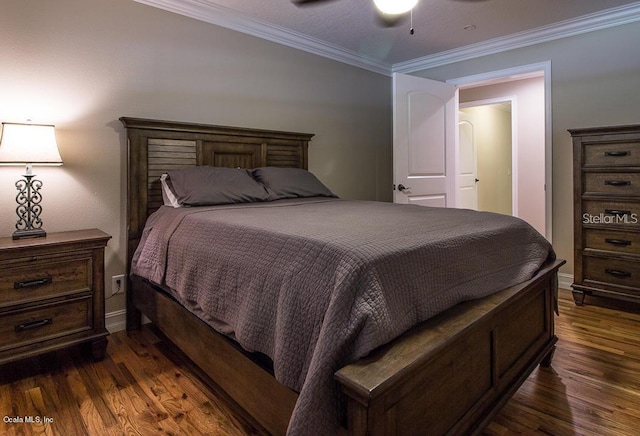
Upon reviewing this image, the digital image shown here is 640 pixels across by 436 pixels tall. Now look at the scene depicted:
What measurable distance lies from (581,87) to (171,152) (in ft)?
11.0

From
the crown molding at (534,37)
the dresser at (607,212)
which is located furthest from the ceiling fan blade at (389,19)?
the dresser at (607,212)

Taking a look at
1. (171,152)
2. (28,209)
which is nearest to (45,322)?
(28,209)

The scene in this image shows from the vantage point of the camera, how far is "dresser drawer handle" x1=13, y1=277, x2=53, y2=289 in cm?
188

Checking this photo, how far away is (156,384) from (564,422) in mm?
1826

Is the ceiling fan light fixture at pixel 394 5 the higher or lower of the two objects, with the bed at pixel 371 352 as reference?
higher

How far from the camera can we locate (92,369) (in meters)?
2.04

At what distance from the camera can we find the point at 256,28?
3.15 metres

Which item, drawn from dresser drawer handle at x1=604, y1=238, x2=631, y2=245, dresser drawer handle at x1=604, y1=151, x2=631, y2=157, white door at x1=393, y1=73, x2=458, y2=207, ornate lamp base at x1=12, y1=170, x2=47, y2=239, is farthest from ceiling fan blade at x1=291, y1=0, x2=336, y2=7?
dresser drawer handle at x1=604, y1=238, x2=631, y2=245

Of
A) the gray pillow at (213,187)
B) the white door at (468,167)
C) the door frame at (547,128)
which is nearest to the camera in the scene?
the gray pillow at (213,187)

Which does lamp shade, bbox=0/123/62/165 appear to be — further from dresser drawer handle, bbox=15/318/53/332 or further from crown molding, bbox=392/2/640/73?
crown molding, bbox=392/2/640/73

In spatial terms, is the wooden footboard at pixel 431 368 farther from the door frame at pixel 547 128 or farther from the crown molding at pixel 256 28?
the crown molding at pixel 256 28

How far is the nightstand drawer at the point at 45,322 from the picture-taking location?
186cm

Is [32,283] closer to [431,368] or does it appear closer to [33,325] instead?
[33,325]

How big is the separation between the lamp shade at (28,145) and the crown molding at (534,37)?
3545mm
